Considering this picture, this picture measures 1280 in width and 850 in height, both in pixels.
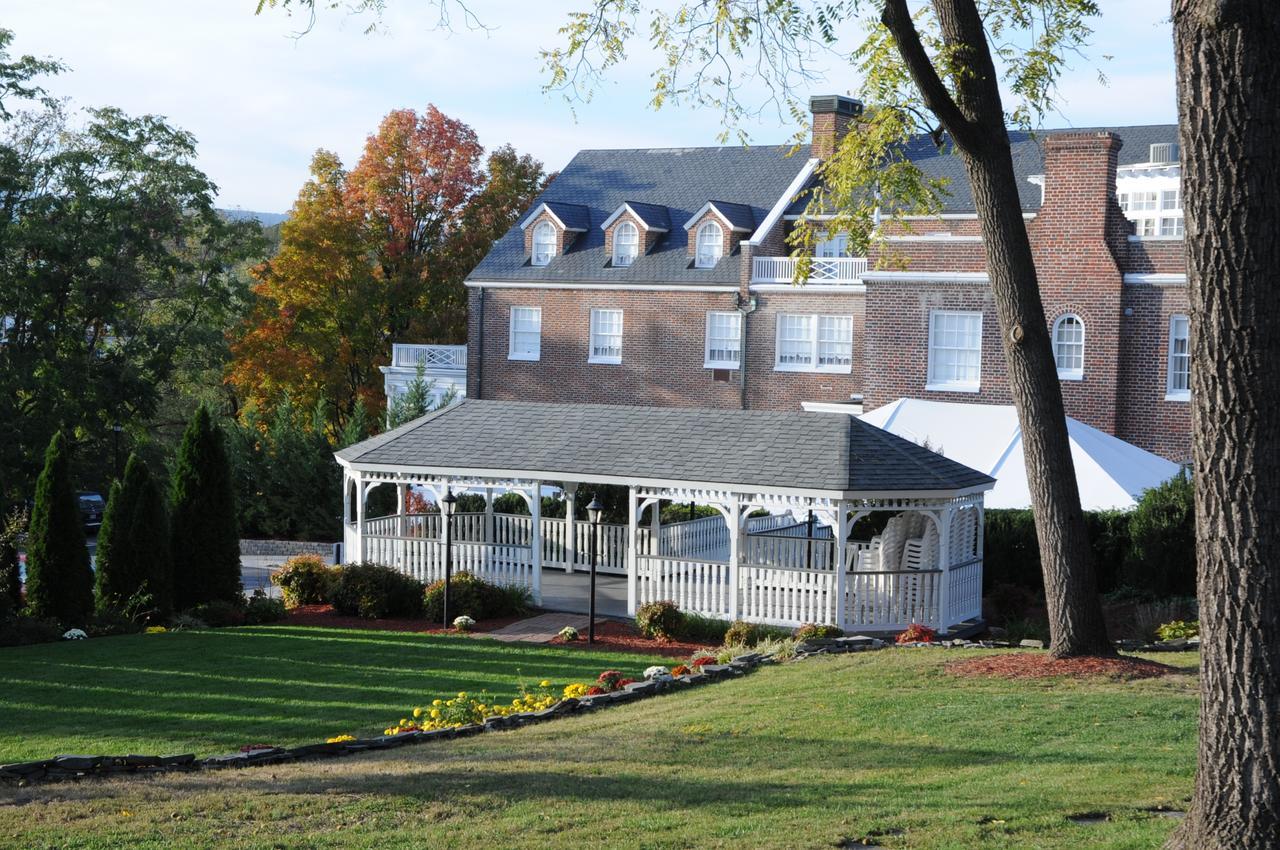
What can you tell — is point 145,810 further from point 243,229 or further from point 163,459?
point 243,229

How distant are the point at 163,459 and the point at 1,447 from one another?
4178mm

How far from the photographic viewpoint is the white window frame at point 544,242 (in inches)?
1655

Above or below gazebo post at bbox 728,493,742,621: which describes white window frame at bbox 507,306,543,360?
above

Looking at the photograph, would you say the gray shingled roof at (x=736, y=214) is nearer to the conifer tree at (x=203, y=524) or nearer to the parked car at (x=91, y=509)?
the parked car at (x=91, y=509)

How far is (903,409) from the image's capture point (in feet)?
97.3

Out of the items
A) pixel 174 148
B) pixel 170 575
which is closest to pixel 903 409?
pixel 170 575

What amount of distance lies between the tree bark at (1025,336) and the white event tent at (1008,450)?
349 inches

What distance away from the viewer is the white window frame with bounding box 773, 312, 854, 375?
36.7m

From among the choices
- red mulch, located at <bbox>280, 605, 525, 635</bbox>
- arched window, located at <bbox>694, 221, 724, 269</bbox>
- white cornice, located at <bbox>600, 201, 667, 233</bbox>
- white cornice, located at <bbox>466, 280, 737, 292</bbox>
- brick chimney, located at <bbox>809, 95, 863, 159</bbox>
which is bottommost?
red mulch, located at <bbox>280, 605, 525, 635</bbox>

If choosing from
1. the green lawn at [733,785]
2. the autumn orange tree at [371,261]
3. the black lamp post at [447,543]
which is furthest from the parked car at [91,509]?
the green lawn at [733,785]

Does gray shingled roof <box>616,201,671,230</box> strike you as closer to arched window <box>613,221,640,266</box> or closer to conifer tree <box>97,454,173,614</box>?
arched window <box>613,221,640,266</box>

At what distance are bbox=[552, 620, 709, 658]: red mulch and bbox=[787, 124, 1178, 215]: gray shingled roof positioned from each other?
58.6 ft

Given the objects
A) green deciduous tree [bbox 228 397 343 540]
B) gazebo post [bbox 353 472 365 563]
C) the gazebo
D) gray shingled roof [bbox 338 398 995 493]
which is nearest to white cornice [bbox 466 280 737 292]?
green deciduous tree [bbox 228 397 343 540]

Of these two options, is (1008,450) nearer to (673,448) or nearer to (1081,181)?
(1081,181)
